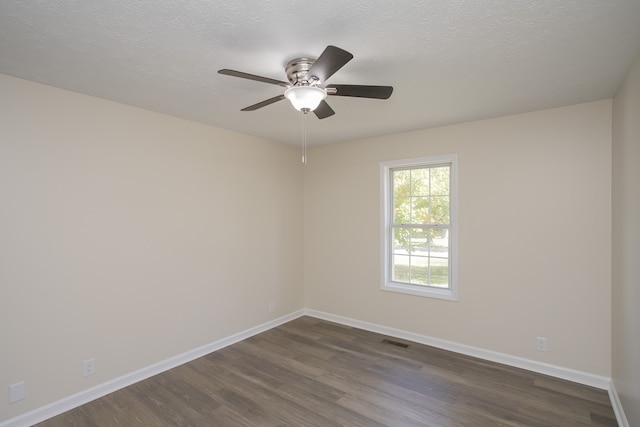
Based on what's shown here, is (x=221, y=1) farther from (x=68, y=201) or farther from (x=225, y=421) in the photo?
(x=225, y=421)

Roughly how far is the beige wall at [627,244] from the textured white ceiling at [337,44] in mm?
276

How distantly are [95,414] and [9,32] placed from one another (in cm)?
260

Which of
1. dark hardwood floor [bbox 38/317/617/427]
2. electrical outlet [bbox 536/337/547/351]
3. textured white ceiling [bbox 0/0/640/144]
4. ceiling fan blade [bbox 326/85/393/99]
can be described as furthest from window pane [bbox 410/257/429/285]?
ceiling fan blade [bbox 326/85/393/99]

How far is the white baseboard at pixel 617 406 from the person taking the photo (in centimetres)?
225

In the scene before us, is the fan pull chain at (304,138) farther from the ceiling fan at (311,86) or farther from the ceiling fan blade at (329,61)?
the ceiling fan blade at (329,61)

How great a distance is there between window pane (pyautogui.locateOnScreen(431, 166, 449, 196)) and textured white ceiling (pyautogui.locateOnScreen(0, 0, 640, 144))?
99cm

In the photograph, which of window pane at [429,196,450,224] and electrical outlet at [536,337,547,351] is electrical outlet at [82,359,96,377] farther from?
electrical outlet at [536,337,547,351]

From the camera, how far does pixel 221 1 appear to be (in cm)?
147

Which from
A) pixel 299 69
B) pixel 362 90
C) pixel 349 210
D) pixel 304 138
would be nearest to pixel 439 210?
pixel 349 210

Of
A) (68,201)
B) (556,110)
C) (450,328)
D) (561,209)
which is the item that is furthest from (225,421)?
(556,110)

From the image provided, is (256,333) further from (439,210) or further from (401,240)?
(439,210)

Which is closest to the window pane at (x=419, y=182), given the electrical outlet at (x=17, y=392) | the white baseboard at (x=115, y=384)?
the white baseboard at (x=115, y=384)

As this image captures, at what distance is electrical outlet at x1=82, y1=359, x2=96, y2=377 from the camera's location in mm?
2627

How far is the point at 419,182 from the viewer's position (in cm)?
391
